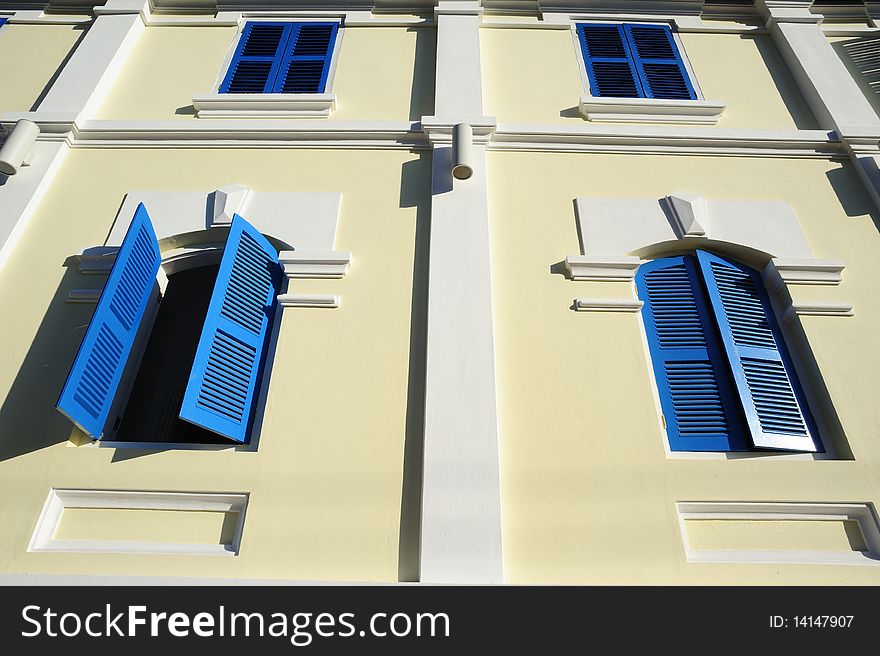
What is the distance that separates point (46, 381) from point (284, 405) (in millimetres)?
1499

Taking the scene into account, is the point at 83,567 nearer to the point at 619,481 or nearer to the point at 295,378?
the point at 295,378

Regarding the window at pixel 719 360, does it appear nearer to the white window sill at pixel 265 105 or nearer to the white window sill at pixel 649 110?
the white window sill at pixel 649 110

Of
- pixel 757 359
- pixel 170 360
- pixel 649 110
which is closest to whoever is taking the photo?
pixel 757 359

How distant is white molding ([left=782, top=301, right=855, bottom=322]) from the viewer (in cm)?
430

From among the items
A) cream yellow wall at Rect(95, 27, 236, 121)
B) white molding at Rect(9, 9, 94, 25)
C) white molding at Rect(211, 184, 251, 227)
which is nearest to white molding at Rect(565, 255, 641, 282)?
white molding at Rect(211, 184, 251, 227)

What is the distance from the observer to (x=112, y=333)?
12.9 ft

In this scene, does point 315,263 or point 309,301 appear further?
point 315,263

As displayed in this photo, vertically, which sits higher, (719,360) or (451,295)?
(451,295)

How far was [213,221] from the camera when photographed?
4.78 m

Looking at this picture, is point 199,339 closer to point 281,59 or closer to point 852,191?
point 281,59

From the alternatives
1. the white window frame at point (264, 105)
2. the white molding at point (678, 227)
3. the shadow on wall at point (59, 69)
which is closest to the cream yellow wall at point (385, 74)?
the white window frame at point (264, 105)

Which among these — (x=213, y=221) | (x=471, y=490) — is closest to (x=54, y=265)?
(x=213, y=221)

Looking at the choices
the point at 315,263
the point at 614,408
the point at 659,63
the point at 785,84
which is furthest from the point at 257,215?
the point at 785,84

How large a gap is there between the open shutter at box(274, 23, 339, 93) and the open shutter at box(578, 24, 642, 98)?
2432 millimetres
